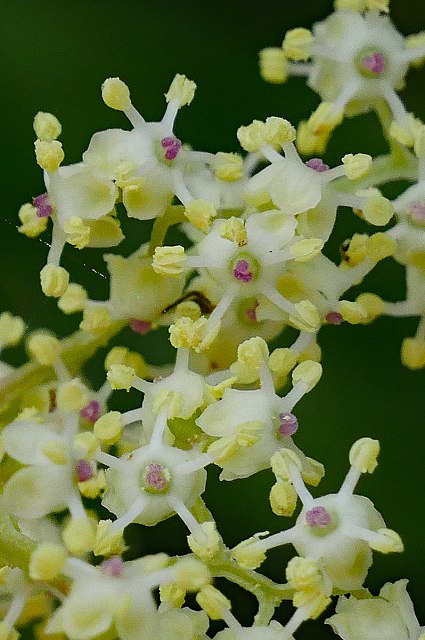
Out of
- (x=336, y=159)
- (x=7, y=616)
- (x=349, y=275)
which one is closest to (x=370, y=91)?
(x=349, y=275)

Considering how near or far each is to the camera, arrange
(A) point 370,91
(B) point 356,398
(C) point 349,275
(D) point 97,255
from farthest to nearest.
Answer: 1. (B) point 356,398
2. (D) point 97,255
3. (A) point 370,91
4. (C) point 349,275

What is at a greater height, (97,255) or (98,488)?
(98,488)

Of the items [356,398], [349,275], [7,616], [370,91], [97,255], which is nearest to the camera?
[7,616]

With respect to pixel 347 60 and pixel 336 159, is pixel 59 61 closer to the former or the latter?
pixel 336 159

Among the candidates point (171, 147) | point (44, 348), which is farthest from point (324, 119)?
point (44, 348)

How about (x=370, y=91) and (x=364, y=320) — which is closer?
(x=364, y=320)

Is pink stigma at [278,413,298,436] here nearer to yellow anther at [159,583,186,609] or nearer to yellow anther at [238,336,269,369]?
yellow anther at [238,336,269,369]

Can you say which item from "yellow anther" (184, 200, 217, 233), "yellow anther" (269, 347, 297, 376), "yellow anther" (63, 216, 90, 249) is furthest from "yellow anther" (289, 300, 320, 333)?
"yellow anther" (63, 216, 90, 249)
